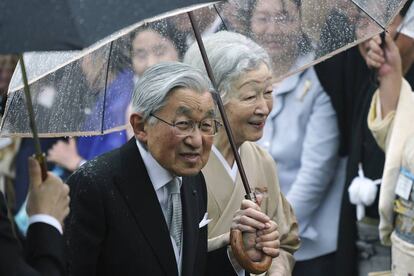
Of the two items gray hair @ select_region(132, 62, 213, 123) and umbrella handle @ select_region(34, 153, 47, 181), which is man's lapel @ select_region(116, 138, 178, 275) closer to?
gray hair @ select_region(132, 62, 213, 123)

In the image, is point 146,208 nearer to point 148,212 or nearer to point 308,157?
point 148,212

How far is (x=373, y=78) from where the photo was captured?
695 cm

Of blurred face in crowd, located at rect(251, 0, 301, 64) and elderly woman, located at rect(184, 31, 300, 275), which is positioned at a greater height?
blurred face in crowd, located at rect(251, 0, 301, 64)

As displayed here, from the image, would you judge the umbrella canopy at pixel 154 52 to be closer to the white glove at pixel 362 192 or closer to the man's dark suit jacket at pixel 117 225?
the man's dark suit jacket at pixel 117 225

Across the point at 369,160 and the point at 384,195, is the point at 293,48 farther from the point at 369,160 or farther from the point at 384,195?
the point at 369,160

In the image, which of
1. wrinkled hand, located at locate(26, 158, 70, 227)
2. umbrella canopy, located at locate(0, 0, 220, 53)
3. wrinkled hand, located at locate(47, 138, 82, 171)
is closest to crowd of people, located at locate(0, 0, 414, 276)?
wrinkled hand, located at locate(26, 158, 70, 227)

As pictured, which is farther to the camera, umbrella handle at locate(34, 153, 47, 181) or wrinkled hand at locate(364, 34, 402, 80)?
wrinkled hand at locate(364, 34, 402, 80)

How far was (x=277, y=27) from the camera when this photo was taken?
533 cm

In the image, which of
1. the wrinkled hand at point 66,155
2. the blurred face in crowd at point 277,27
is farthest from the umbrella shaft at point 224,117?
the wrinkled hand at point 66,155

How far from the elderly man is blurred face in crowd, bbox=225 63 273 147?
62 centimetres

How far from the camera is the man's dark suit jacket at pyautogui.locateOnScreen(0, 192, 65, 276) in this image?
3.70 metres

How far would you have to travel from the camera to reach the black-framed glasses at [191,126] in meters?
4.36

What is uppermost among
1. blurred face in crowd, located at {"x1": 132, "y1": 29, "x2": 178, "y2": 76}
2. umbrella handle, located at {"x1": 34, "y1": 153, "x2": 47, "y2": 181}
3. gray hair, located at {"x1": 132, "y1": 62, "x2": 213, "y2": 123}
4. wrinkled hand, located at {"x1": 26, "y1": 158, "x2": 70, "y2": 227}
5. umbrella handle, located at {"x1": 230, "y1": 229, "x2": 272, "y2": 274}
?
blurred face in crowd, located at {"x1": 132, "y1": 29, "x2": 178, "y2": 76}

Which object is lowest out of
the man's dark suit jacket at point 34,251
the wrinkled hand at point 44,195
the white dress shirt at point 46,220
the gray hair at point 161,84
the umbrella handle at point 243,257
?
the umbrella handle at point 243,257
